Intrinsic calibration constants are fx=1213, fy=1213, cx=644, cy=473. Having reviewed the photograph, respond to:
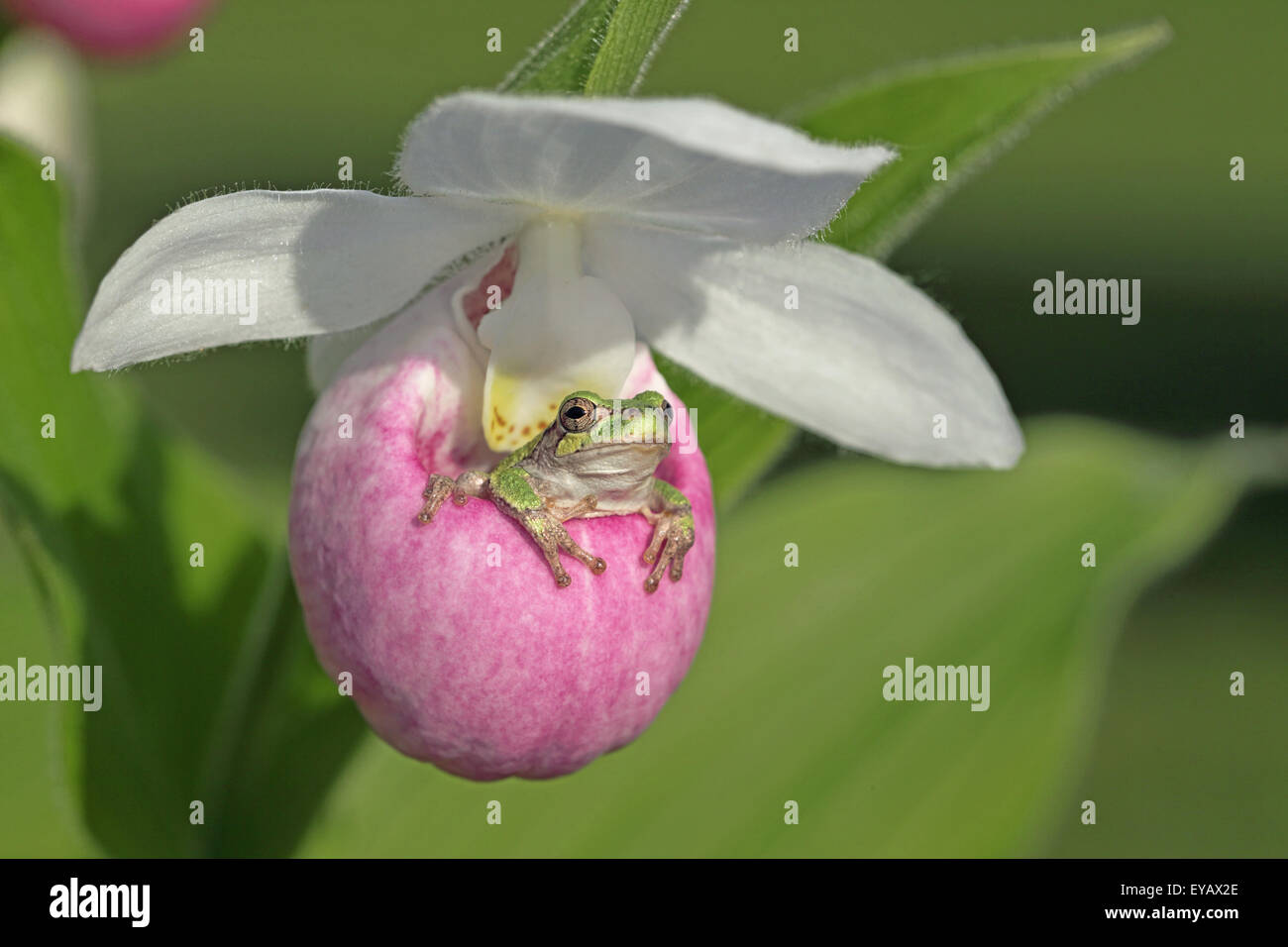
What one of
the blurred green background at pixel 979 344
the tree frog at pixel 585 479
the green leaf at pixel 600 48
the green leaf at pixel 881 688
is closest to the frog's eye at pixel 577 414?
the tree frog at pixel 585 479

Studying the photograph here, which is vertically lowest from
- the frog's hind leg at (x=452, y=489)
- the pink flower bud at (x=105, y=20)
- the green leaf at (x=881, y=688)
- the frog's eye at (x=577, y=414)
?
the green leaf at (x=881, y=688)

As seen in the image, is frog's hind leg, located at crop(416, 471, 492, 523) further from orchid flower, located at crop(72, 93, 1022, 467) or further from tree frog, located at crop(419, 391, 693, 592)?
orchid flower, located at crop(72, 93, 1022, 467)

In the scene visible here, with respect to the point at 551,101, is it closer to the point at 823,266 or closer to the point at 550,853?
the point at 823,266

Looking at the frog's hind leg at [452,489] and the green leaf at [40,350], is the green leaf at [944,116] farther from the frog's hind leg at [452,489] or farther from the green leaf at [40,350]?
the green leaf at [40,350]

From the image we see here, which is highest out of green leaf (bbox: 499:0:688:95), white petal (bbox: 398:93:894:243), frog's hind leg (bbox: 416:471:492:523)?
green leaf (bbox: 499:0:688:95)

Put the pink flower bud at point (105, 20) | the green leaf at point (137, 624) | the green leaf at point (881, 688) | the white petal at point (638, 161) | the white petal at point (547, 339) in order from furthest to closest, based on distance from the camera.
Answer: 1. the pink flower bud at point (105, 20)
2. the green leaf at point (881, 688)
3. the green leaf at point (137, 624)
4. the white petal at point (547, 339)
5. the white petal at point (638, 161)

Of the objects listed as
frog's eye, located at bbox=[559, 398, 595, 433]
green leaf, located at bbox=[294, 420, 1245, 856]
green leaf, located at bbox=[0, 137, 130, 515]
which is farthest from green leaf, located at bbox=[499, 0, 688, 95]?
green leaf, located at bbox=[294, 420, 1245, 856]
